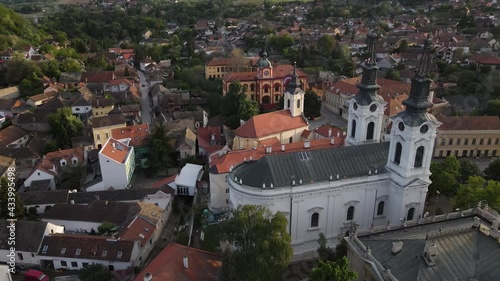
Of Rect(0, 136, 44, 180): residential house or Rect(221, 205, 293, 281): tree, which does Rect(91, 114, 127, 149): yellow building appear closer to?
Rect(0, 136, 44, 180): residential house

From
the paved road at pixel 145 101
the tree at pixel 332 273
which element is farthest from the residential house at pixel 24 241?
the paved road at pixel 145 101

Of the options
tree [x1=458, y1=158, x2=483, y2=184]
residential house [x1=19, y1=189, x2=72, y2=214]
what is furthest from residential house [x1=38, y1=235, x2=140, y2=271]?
tree [x1=458, y1=158, x2=483, y2=184]

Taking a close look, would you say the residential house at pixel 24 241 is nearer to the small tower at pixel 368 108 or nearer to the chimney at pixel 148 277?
the chimney at pixel 148 277

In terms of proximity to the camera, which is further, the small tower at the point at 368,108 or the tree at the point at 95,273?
the small tower at the point at 368,108

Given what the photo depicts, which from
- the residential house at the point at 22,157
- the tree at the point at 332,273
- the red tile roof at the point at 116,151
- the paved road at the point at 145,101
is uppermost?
Answer: the tree at the point at 332,273

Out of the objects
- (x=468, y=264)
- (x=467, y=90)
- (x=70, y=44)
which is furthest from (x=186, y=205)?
(x=70, y=44)
